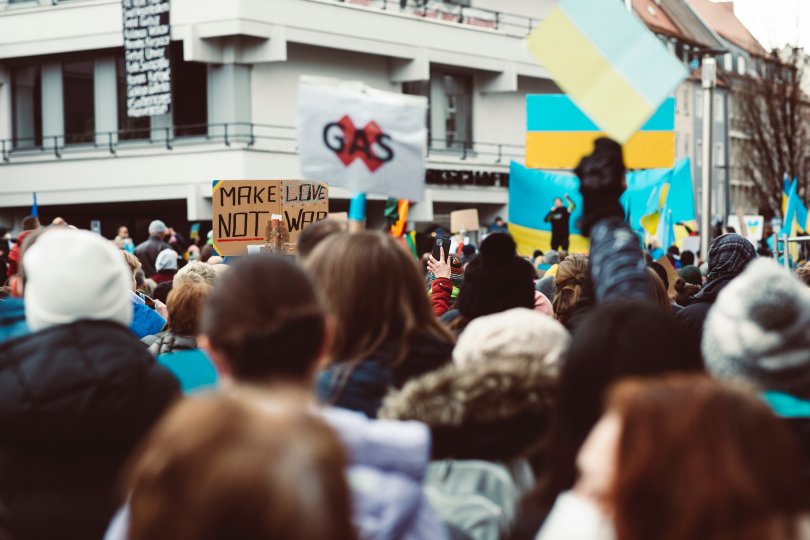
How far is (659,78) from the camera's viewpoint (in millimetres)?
4941

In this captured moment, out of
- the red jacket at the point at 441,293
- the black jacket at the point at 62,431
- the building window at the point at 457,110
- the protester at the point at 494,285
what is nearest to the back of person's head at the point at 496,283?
the protester at the point at 494,285

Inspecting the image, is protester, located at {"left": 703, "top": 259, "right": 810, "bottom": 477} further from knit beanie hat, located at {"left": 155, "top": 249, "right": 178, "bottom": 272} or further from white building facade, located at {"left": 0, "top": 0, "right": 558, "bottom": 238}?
white building facade, located at {"left": 0, "top": 0, "right": 558, "bottom": 238}

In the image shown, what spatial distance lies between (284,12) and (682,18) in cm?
4152

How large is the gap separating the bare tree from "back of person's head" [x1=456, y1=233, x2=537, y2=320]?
4230cm

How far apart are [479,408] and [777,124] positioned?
45666 mm

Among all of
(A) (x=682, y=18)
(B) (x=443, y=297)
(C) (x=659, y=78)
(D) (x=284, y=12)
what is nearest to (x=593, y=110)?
(C) (x=659, y=78)

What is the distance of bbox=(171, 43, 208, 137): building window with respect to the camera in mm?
32594

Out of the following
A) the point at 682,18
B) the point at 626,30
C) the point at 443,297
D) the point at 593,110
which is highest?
the point at 682,18

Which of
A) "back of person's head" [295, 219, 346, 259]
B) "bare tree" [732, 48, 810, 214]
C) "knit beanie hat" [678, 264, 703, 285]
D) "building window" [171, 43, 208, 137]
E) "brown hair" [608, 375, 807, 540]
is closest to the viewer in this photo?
"brown hair" [608, 375, 807, 540]

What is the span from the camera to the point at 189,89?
1287 inches

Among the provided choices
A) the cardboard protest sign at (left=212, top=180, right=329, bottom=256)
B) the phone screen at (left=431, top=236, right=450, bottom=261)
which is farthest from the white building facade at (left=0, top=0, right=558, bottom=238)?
the phone screen at (left=431, top=236, right=450, bottom=261)

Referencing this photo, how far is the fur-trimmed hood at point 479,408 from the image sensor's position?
3561mm

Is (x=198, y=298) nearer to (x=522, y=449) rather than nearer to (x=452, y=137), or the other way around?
(x=522, y=449)

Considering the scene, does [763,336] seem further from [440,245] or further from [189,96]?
[189,96]
